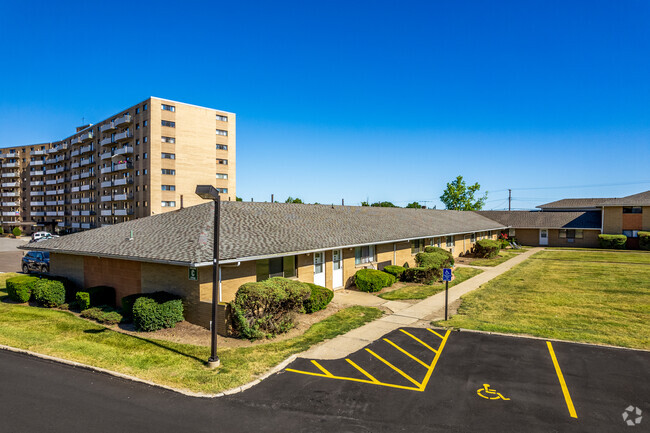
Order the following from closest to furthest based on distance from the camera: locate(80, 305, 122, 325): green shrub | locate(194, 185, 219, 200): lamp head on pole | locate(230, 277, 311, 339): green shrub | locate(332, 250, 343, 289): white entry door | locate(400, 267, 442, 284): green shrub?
locate(194, 185, 219, 200): lamp head on pole
locate(230, 277, 311, 339): green shrub
locate(80, 305, 122, 325): green shrub
locate(332, 250, 343, 289): white entry door
locate(400, 267, 442, 284): green shrub

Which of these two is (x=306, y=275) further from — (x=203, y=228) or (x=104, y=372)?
(x=104, y=372)

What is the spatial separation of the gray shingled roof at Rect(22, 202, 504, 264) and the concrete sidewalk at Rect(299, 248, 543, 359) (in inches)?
143

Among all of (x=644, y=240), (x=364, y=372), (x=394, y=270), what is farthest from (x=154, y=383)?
(x=644, y=240)

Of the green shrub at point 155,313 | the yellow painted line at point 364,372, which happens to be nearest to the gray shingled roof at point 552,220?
the yellow painted line at point 364,372

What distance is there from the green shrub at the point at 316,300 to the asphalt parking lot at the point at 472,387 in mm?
4149

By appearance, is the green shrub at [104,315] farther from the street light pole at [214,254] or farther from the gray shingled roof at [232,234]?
the street light pole at [214,254]

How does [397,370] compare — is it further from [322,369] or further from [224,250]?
[224,250]

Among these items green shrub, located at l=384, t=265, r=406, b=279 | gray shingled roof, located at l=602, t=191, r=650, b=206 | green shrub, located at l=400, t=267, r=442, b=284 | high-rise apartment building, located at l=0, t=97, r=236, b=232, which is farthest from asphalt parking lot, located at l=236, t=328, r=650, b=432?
gray shingled roof, located at l=602, t=191, r=650, b=206

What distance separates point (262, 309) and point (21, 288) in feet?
40.8

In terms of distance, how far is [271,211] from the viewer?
21.5m

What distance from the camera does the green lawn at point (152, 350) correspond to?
9062 millimetres

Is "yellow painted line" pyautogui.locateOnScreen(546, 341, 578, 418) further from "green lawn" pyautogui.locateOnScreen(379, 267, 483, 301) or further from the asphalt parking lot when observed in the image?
"green lawn" pyautogui.locateOnScreen(379, 267, 483, 301)

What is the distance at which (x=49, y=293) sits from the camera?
15.9 meters

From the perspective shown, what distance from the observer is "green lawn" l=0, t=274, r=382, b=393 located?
906 centimetres
